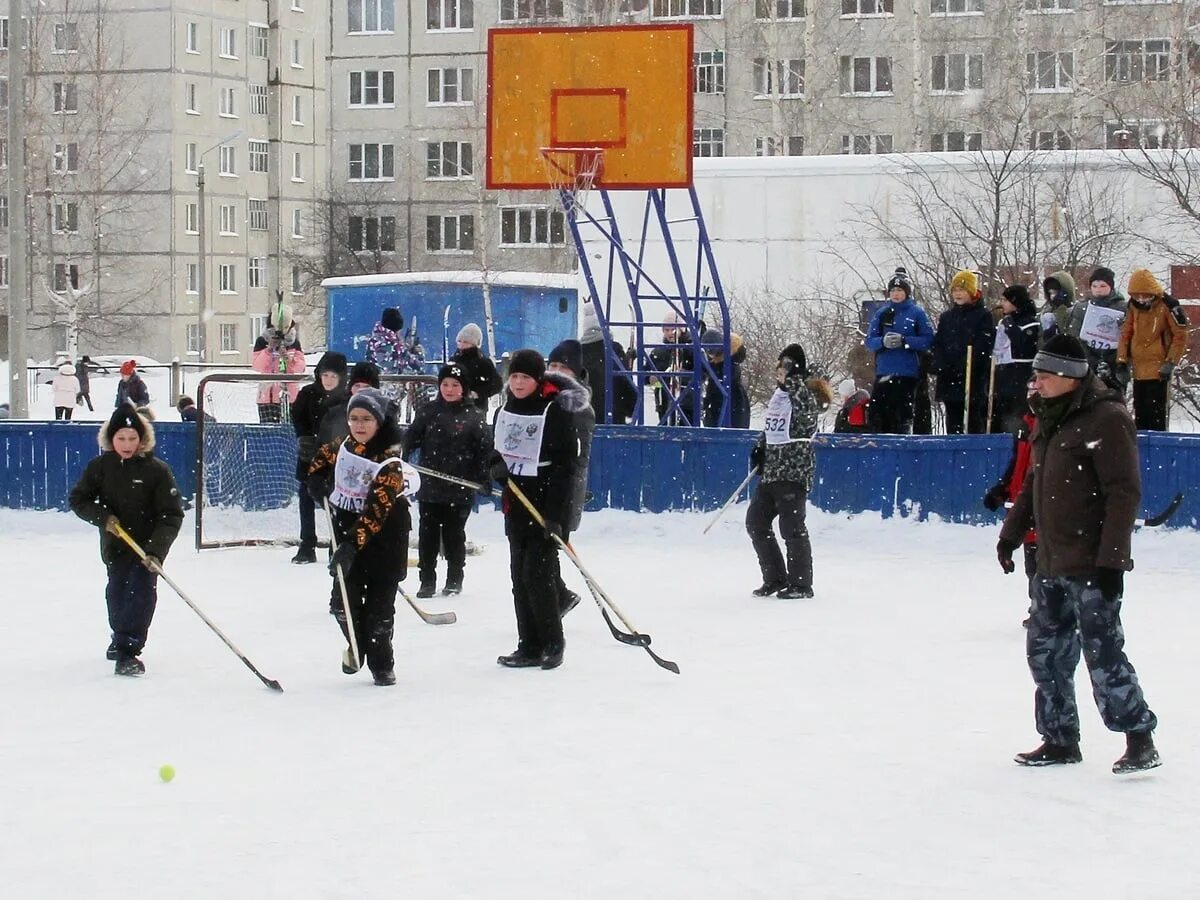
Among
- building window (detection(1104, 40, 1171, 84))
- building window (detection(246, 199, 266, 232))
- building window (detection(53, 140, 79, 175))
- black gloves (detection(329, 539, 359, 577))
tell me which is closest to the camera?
black gloves (detection(329, 539, 359, 577))

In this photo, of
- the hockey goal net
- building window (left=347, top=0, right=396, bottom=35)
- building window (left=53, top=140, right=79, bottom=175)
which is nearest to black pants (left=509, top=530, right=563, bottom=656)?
the hockey goal net

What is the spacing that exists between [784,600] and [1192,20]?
121 feet

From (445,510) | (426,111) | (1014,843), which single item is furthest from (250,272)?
(1014,843)

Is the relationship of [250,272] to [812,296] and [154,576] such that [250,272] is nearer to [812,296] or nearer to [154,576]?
[812,296]

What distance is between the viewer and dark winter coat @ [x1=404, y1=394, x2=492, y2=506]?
11.5m

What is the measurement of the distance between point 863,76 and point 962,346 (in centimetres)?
3877

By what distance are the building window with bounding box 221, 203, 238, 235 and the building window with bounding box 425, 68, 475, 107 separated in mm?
8295

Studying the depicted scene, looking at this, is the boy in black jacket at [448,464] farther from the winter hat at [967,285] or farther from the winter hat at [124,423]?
the winter hat at [967,285]

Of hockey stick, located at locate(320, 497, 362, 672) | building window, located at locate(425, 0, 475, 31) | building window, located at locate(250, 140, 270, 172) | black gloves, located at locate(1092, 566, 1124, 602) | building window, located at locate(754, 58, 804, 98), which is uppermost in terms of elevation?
building window, located at locate(425, 0, 475, 31)

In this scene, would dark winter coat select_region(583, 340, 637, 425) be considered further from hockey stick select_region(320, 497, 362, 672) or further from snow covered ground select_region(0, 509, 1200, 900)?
hockey stick select_region(320, 497, 362, 672)

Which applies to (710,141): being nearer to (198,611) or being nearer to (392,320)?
(392,320)

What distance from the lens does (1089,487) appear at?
258 inches

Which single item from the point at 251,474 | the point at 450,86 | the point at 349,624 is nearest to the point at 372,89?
the point at 450,86

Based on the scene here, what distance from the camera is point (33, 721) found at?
7871 mm
